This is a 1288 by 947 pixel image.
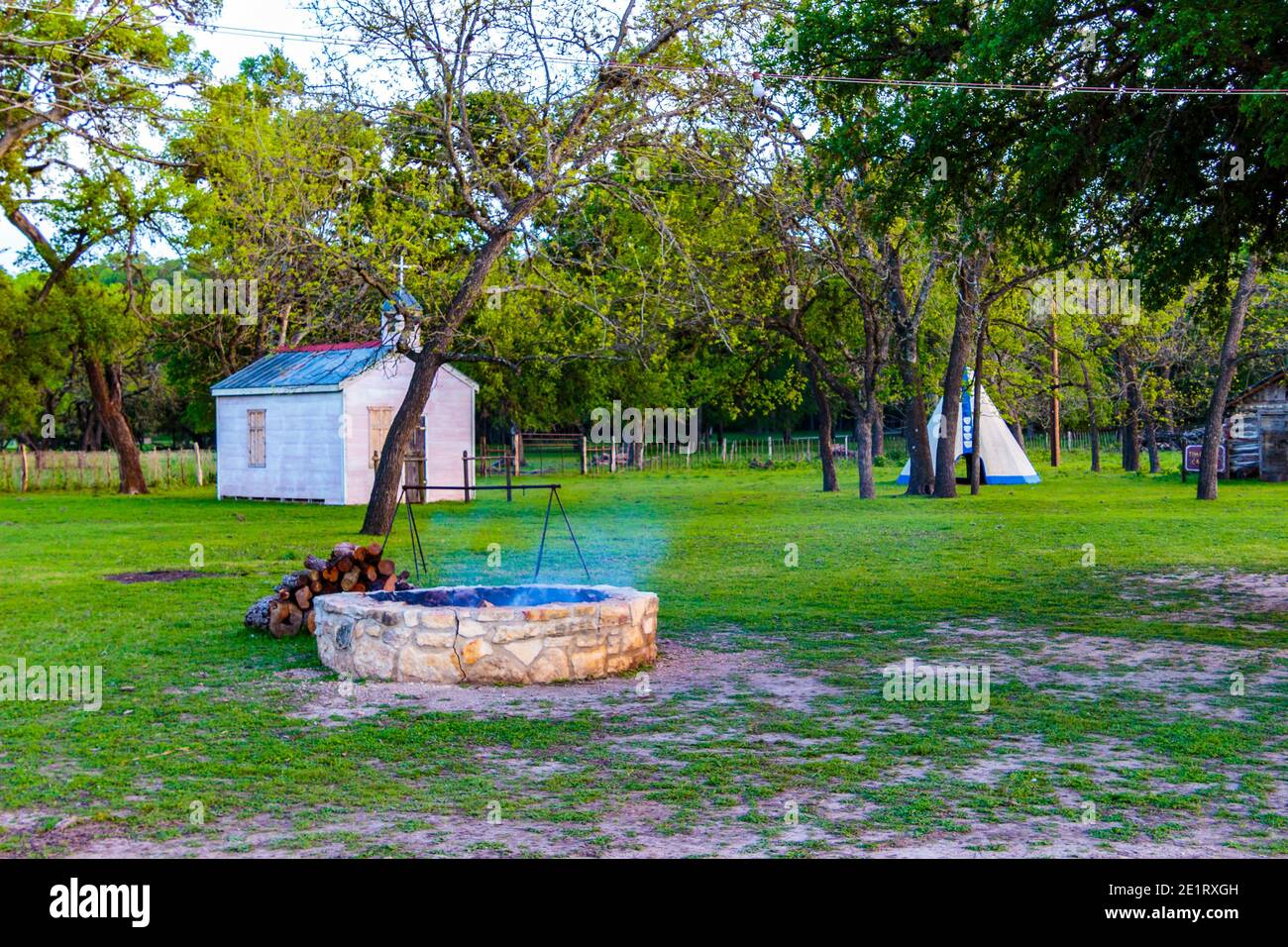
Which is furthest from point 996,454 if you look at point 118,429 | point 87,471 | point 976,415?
point 87,471

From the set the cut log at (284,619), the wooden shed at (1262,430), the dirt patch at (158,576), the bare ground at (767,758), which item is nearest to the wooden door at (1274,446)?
the wooden shed at (1262,430)

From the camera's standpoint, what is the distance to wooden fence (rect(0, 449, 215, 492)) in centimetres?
4088

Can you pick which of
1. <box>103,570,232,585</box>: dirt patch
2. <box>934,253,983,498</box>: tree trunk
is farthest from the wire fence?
<box>934,253,983,498</box>: tree trunk

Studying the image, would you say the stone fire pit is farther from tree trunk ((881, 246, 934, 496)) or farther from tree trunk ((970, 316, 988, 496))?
tree trunk ((970, 316, 988, 496))

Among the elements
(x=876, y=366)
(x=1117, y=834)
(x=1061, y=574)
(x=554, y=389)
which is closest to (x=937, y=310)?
(x=876, y=366)

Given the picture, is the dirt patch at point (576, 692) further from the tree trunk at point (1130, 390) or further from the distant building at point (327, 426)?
the tree trunk at point (1130, 390)

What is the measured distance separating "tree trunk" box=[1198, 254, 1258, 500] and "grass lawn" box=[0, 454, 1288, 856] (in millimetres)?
11820

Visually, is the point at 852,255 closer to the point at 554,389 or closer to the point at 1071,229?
the point at 1071,229

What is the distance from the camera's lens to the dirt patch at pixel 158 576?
Result: 54.3 feet

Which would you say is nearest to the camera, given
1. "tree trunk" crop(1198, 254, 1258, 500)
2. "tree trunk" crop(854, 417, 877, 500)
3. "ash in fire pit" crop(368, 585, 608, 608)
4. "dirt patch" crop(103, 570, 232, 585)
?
"ash in fire pit" crop(368, 585, 608, 608)

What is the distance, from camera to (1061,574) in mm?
17172

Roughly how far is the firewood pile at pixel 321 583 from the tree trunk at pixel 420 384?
811 centimetres

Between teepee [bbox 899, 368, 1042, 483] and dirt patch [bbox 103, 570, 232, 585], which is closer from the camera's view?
dirt patch [bbox 103, 570, 232, 585]

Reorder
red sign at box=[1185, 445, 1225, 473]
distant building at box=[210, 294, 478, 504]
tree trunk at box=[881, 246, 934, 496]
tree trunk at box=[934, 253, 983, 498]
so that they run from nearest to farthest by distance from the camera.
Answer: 1. tree trunk at box=[934, 253, 983, 498]
2. tree trunk at box=[881, 246, 934, 496]
3. distant building at box=[210, 294, 478, 504]
4. red sign at box=[1185, 445, 1225, 473]
